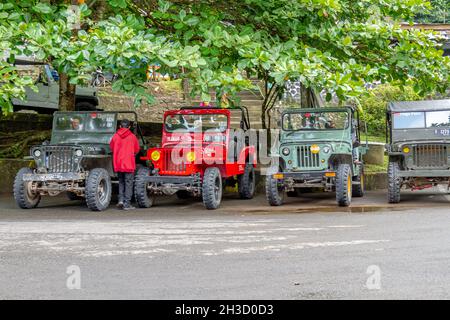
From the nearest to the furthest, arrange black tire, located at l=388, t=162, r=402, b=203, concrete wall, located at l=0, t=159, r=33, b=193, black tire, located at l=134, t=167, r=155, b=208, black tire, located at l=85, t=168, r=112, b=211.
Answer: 1. black tire, located at l=85, t=168, r=112, b=211
2. black tire, located at l=134, t=167, r=155, b=208
3. black tire, located at l=388, t=162, r=402, b=203
4. concrete wall, located at l=0, t=159, r=33, b=193

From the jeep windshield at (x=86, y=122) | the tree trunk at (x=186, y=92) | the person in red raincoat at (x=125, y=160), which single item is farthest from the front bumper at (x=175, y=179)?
the tree trunk at (x=186, y=92)

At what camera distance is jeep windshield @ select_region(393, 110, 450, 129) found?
1666cm

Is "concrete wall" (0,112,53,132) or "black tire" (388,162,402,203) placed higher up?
"concrete wall" (0,112,53,132)

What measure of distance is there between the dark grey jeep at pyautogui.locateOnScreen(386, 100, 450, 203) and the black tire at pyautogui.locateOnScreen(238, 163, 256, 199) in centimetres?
302

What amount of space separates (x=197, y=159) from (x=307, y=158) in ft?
7.36

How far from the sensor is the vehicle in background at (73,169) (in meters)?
14.8

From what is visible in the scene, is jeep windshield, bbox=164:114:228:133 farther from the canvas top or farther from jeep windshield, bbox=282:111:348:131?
the canvas top

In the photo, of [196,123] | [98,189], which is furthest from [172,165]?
[98,189]

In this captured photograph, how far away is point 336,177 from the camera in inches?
592

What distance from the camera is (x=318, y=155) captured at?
51.6 feet

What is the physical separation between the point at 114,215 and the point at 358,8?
23.4ft

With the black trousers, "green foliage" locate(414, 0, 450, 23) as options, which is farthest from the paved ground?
"green foliage" locate(414, 0, 450, 23)

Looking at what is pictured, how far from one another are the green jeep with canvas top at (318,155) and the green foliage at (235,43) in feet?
3.98

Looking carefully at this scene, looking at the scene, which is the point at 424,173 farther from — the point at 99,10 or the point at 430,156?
the point at 99,10
